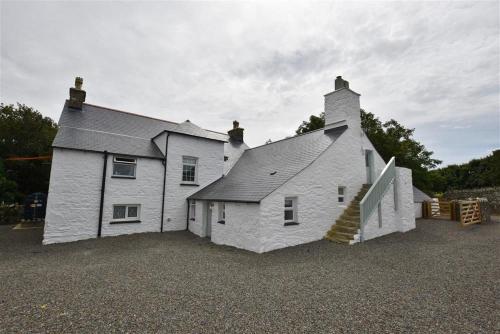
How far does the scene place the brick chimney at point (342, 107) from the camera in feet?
44.1

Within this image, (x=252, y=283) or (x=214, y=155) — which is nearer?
(x=252, y=283)

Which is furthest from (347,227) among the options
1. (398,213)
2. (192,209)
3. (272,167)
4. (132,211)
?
(132,211)

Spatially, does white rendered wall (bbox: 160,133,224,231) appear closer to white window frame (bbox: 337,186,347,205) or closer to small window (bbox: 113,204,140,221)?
small window (bbox: 113,204,140,221)

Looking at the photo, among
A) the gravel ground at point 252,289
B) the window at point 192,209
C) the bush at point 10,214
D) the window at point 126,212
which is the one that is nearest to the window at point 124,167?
the window at point 126,212

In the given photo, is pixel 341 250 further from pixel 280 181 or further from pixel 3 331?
pixel 3 331

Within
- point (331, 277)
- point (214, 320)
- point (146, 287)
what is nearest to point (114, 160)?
point (146, 287)

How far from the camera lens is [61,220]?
10539mm

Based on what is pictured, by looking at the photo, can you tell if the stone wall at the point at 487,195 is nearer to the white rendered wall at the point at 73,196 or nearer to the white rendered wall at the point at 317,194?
the white rendered wall at the point at 317,194

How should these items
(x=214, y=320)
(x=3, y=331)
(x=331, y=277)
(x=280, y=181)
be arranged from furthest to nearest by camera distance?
1. (x=280, y=181)
2. (x=331, y=277)
3. (x=214, y=320)
4. (x=3, y=331)

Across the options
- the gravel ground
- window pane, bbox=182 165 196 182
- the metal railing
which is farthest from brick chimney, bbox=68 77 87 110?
the metal railing

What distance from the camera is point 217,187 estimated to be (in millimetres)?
13078

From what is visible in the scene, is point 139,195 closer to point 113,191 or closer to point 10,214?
point 113,191

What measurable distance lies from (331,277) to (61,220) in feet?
38.9

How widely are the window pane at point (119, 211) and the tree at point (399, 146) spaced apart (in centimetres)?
2014
